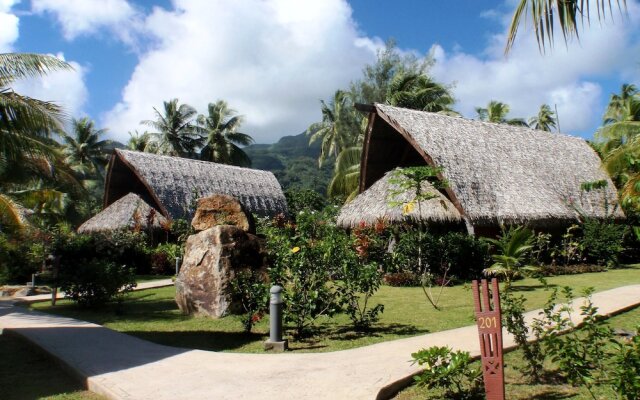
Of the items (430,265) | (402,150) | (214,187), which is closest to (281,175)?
(214,187)

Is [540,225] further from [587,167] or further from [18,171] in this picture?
[18,171]

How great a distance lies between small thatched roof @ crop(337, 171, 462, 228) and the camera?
14.7m

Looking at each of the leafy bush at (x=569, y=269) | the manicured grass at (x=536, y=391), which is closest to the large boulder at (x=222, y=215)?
the manicured grass at (x=536, y=391)

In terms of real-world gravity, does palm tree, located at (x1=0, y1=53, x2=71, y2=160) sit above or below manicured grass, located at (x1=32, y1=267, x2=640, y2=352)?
above

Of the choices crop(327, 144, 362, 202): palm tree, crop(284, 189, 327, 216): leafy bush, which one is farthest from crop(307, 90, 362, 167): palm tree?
crop(327, 144, 362, 202): palm tree

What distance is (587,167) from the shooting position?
19969mm

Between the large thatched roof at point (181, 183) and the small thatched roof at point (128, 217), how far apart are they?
51cm

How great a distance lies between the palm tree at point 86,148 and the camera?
127ft

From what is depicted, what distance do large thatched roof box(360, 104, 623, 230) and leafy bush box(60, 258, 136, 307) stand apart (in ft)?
29.0

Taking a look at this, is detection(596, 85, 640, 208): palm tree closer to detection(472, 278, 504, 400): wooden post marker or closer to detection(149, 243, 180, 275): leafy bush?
detection(472, 278, 504, 400): wooden post marker

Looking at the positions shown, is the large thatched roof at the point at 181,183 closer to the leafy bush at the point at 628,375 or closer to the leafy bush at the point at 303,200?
the leafy bush at the point at 303,200

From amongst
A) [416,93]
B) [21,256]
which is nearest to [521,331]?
[21,256]

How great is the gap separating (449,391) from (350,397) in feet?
2.89

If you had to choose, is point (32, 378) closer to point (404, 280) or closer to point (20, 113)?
point (20, 113)
